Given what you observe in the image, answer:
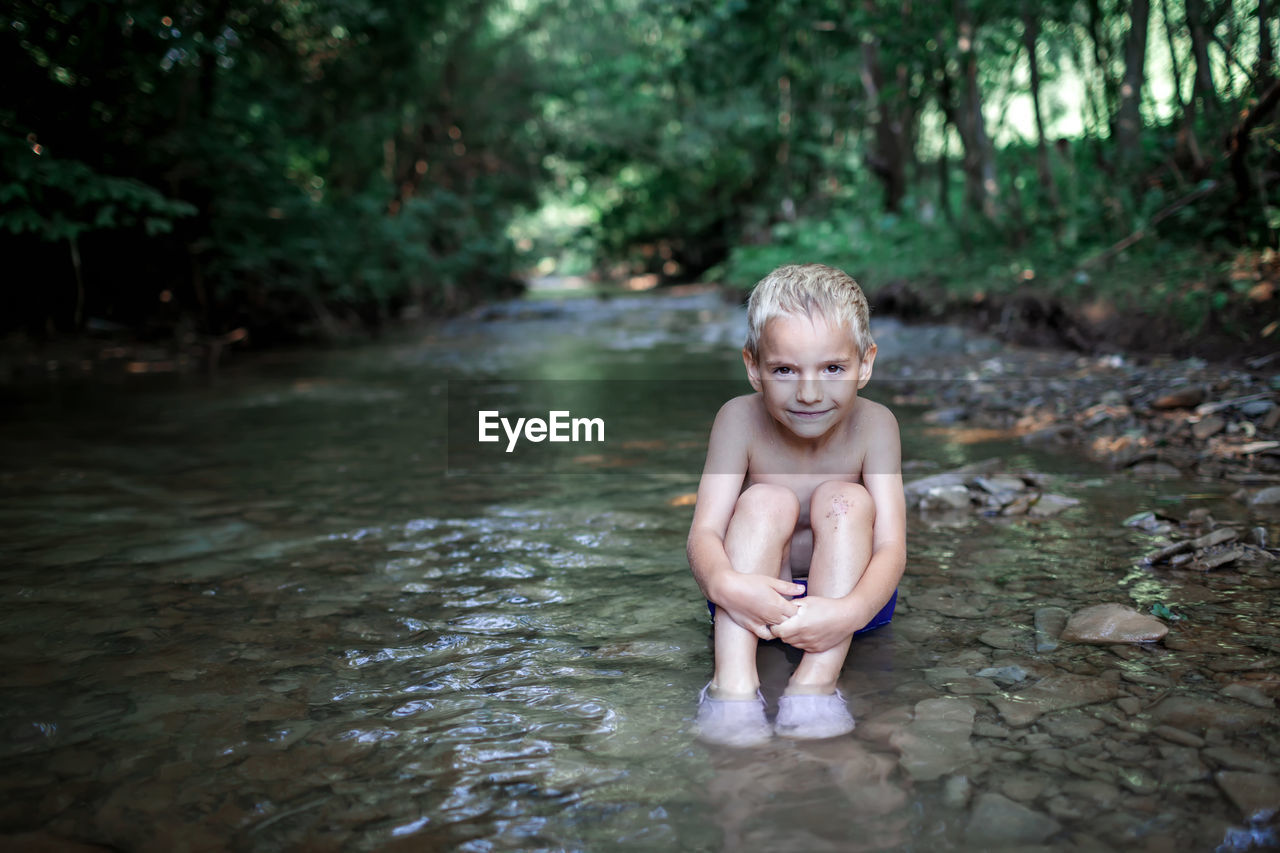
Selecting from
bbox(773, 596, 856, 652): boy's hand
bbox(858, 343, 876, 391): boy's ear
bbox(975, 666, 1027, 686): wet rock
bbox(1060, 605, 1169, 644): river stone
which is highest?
bbox(858, 343, 876, 391): boy's ear

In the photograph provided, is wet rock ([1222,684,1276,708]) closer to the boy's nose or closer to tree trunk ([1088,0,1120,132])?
the boy's nose

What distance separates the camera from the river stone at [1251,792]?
1.52 m

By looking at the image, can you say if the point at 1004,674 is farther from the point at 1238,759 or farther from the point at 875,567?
the point at 1238,759

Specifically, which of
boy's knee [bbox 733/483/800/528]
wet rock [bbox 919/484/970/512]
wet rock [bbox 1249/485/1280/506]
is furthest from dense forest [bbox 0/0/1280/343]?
boy's knee [bbox 733/483/800/528]

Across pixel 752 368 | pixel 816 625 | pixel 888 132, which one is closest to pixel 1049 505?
pixel 752 368

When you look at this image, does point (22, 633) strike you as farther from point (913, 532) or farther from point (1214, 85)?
point (1214, 85)

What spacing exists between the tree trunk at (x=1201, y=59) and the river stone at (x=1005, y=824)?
5935 millimetres

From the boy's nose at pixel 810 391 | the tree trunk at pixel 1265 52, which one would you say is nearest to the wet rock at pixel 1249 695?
the boy's nose at pixel 810 391

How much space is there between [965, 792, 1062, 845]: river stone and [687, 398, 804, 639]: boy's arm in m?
0.55

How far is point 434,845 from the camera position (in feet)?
5.07

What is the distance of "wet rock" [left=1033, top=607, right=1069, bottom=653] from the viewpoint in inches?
90.3

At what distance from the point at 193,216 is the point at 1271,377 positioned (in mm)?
9964

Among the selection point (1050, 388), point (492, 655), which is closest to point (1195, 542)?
point (492, 655)

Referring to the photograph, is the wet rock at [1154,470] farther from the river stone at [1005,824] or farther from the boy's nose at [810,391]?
the river stone at [1005,824]
